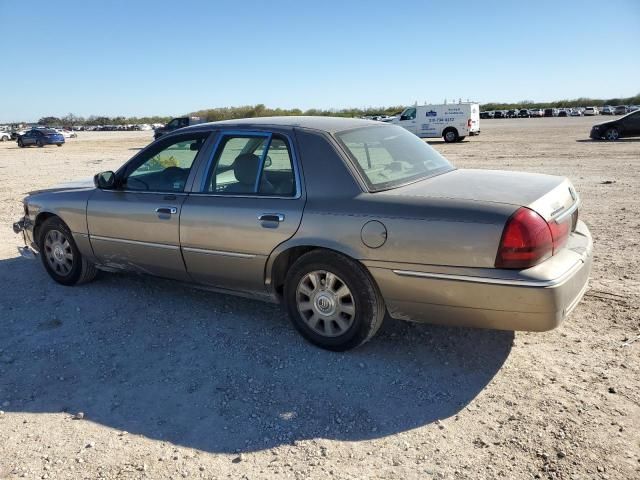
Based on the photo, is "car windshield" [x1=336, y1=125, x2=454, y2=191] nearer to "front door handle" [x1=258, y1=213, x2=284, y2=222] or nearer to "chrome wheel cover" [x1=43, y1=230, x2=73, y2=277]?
"front door handle" [x1=258, y1=213, x2=284, y2=222]

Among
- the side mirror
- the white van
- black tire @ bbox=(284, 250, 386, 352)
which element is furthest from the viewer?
the white van

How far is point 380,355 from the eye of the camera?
3883 mm

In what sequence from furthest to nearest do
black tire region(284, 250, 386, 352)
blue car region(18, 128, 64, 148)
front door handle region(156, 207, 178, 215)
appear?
blue car region(18, 128, 64, 148) → front door handle region(156, 207, 178, 215) → black tire region(284, 250, 386, 352)

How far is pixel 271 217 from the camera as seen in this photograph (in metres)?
3.96

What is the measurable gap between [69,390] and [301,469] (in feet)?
5.77

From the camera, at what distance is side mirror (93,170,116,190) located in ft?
16.4

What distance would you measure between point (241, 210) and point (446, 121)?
2665cm

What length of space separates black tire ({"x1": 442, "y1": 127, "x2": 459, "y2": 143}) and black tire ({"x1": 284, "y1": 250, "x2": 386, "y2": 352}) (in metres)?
26.6

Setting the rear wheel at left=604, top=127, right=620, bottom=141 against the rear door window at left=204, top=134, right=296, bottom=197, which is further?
the rear wheel at left=604, top=127, right=620, bottom=141

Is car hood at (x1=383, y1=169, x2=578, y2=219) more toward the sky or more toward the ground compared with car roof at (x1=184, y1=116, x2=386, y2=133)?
more toward the ground

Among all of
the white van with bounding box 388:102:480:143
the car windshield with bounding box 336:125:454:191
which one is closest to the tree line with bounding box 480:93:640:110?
the white van with bounding box 388:102:480:143

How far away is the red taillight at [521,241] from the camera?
10.4 feet

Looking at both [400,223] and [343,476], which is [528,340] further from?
[343,476]

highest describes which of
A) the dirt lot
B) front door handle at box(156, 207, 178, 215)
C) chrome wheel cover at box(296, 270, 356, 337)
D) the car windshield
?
the car windshield
